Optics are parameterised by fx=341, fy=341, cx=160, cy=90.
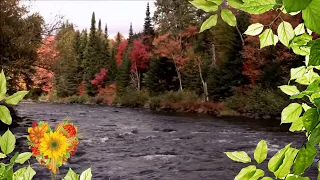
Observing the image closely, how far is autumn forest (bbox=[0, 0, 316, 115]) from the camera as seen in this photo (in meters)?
17.0

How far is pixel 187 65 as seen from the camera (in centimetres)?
3328

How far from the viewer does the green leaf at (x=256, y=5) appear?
0.54 meters

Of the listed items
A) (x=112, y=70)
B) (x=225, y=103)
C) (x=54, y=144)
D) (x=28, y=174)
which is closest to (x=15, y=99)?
(x=28, y=174)

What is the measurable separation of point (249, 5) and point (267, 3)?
4 centimetres

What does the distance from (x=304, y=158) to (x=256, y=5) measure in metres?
0.25

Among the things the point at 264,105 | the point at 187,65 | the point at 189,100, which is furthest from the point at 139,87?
the point at 264,105

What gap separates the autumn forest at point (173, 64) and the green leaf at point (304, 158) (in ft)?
45.0

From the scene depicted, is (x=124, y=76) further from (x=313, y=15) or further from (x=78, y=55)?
(x=313, y=15)

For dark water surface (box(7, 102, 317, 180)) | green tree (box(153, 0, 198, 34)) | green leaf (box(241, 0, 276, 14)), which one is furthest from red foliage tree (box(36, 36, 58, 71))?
green leaf (box(241, 0, 276, 14))

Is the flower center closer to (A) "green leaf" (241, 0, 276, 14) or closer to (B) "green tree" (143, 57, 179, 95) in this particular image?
(A) "green leaf" (241, 0, 276, 14)

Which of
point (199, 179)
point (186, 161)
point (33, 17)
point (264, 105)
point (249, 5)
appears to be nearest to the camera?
point (249, 5)

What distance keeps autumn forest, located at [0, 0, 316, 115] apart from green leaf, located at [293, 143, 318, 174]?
13.7m

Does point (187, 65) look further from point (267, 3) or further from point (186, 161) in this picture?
point (267, 3)

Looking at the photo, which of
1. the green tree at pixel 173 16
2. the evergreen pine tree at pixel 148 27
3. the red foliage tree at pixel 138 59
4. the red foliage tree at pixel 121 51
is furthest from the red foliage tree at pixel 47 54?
the red foliage tree at pixel 121 51
